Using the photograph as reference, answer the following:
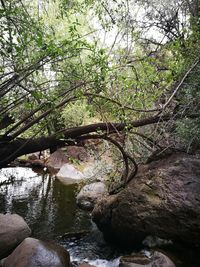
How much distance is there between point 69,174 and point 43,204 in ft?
22.3

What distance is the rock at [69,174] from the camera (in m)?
16.6

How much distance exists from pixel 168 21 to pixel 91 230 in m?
8.05

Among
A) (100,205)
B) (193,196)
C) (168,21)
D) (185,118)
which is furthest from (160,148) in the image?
(168,21)

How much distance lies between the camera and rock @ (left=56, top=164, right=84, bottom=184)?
16.6 meters

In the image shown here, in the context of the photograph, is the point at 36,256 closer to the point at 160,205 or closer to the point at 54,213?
the point at 160,205

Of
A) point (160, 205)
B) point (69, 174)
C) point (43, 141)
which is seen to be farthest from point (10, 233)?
point (69, 174)

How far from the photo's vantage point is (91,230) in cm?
795

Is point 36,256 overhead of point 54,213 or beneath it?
beneath

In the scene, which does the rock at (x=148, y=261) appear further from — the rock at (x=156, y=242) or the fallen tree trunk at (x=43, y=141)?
the fallen tree trunk at (x=43, y=141)

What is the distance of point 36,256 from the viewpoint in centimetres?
518

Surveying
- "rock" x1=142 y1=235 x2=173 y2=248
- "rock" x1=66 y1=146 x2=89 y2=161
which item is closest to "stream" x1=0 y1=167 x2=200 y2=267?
"rock" x1=142 y1=235 x2=173 y2=248

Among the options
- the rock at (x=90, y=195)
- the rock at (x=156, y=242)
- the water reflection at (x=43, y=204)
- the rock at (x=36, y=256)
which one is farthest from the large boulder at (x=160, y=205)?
the rock at (x=90, y=195)

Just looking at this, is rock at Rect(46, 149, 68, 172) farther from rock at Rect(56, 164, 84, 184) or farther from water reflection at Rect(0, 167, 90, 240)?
water reflection at Rect(0, 167, 90, 240)

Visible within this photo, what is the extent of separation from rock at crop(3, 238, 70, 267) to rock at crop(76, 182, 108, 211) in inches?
176
